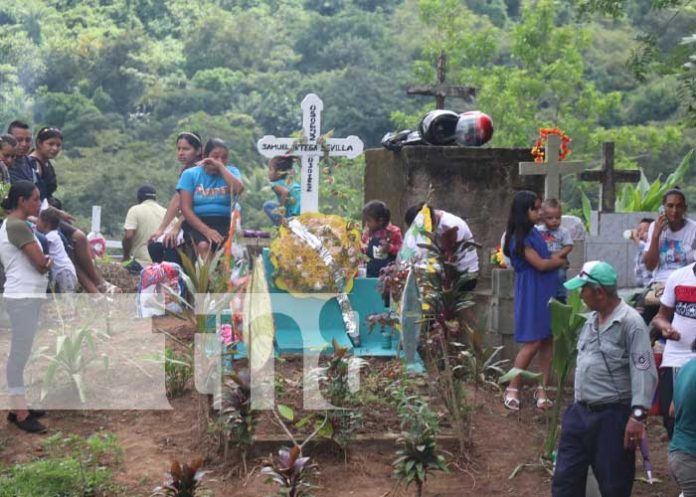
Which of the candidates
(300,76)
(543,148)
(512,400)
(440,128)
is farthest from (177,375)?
(300,76)

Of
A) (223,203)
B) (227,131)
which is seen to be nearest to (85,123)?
(227,131)

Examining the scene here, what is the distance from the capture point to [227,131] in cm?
4459

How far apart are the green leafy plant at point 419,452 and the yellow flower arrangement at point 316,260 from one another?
2488mm

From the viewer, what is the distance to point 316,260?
1000 centimetres

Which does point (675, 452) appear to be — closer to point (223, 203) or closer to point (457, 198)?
point (457, 198)

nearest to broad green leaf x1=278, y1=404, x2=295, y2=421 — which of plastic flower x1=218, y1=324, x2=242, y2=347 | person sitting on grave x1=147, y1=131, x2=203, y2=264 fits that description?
plastic flower x1=218, y1=324, x2=242, y2=347

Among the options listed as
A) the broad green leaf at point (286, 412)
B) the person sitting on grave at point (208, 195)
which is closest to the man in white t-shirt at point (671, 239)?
the broad green leaf at point (286, 412)

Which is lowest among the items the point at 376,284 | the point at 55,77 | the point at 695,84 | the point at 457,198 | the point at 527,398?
the point at 527,398

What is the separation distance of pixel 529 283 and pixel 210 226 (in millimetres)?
3146

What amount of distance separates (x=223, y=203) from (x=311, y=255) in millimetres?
1158

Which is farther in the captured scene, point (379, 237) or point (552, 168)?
point (379, 237)

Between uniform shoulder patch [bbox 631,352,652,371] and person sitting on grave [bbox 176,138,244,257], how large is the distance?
4.91 m

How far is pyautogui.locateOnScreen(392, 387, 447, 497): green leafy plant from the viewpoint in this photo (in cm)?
726

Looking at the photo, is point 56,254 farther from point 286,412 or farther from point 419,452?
point 419,452
